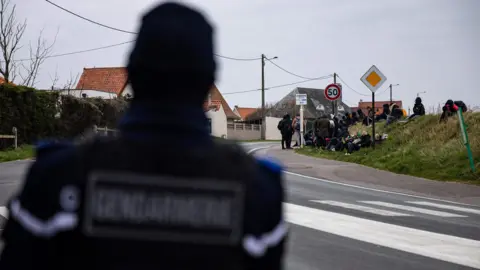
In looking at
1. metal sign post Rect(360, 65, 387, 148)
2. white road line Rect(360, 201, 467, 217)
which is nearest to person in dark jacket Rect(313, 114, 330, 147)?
metal sign post Rect(360, 65, 387, 148)

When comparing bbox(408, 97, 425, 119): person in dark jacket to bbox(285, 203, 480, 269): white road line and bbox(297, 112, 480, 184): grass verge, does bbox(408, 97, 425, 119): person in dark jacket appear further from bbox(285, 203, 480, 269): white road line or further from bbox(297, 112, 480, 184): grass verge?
bbox(285, 203, 480, 269): white road line

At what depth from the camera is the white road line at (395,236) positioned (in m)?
5.81

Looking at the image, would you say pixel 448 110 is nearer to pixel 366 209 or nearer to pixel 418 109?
pixel 418 109

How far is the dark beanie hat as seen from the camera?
1555mm

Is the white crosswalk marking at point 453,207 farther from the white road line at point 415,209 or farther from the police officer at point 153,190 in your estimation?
the police officer at point 153,190

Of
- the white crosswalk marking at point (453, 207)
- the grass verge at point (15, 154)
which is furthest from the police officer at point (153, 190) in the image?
the grass verge at point (15, 154)

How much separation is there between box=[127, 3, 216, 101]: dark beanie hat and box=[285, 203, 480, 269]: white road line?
12.5 ft

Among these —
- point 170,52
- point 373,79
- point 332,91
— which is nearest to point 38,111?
point 332,91

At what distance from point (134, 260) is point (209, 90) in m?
0.52

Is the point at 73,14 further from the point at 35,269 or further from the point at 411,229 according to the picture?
the point at 35,269

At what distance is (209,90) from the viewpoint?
5.46 ft

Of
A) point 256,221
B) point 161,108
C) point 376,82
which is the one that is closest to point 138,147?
point 161,108

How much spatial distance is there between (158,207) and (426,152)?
1623cm

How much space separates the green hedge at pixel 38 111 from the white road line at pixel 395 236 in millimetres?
14481
